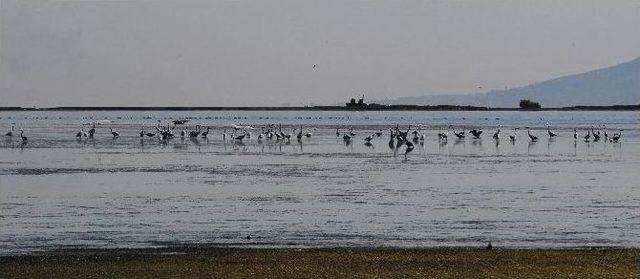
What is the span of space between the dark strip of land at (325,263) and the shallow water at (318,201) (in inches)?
62.6

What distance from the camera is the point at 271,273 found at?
50.2ft

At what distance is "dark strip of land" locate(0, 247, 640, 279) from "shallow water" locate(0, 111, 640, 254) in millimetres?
1591

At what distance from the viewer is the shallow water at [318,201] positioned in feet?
70.0

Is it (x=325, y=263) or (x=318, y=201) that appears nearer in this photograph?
(x=325, y=263)

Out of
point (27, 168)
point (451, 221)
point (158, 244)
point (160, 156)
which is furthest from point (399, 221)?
point (160, 156)

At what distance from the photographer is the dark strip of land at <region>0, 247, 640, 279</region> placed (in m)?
15.1

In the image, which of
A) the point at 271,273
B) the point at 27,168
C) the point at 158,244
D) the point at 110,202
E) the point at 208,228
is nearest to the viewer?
the point at 271,273

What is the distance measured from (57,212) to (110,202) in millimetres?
2621

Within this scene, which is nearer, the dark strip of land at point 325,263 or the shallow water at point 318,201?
the dark strip of land at point 325,263

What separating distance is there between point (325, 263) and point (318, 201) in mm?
12253

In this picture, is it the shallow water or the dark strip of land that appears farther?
the shallow water

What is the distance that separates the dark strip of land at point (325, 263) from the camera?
15125 mm

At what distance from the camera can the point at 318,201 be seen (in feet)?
94.5

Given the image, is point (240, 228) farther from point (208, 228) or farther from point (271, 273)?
point (271, 273)
